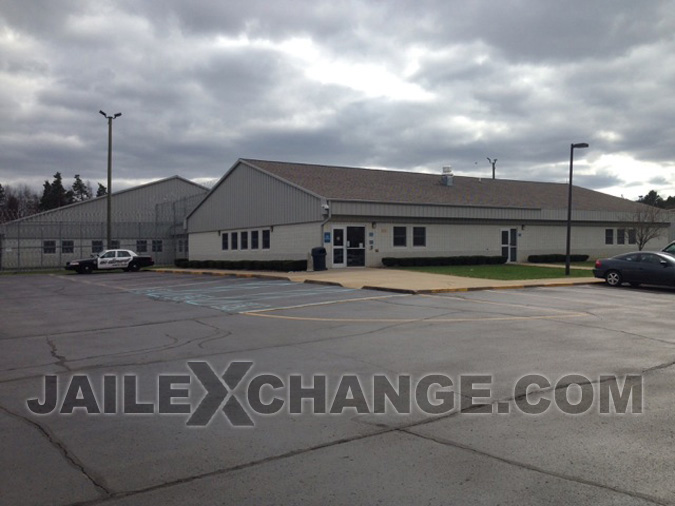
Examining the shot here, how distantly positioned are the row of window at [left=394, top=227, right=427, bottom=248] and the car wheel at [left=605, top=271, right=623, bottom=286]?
40.8 ft

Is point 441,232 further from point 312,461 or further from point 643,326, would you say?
point 312,461

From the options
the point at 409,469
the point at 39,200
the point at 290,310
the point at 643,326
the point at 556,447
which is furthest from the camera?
the point at 39,200

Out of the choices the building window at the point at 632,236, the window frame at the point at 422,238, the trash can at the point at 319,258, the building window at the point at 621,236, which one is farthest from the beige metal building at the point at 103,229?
the building window at the point at 632,236

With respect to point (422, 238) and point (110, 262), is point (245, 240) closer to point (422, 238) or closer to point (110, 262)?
point (110, 262)

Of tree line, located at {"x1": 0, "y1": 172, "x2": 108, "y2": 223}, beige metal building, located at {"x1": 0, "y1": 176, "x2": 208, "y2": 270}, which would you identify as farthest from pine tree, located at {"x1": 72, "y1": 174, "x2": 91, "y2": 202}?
beige metal building, located at {"x1": 0, "y1": 176, "x2": 208, "y2": 270}

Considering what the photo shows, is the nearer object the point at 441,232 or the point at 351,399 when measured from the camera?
the point at 351,399

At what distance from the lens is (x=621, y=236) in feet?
145

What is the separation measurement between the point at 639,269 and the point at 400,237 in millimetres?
13746

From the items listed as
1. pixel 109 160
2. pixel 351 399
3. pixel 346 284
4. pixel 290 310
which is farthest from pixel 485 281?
pixel 109 160

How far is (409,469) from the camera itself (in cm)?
469

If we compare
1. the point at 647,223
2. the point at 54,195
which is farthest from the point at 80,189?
the point at 647,223

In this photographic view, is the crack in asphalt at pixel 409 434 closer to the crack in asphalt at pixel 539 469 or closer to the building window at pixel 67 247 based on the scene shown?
the crack in asphalt at pixel 539 469

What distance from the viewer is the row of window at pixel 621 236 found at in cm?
4319

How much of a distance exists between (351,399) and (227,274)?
25.6 metres
